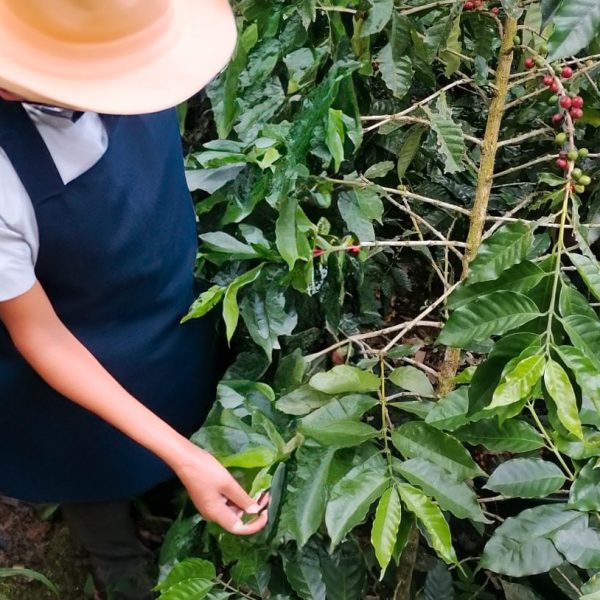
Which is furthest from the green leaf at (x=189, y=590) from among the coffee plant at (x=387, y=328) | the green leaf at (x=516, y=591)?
the green leaf at (x=516, y=591)

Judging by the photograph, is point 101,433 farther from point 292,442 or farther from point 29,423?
point 292,442

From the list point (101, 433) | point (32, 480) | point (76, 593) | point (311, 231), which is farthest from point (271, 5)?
point (76, 593)

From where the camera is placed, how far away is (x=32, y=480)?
1.23 metres

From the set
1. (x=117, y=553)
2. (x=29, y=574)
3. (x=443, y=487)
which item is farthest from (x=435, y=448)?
(x=29, y=574)

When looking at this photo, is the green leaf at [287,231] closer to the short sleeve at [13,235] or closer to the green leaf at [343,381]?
the green leaf at [343,381]

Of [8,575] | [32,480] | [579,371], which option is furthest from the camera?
[8,575]

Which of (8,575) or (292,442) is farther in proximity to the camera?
(8,575)

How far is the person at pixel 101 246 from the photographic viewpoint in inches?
27.5

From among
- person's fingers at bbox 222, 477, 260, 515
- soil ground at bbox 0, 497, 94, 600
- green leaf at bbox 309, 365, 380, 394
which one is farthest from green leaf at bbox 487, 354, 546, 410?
soil ground at bbox 0, 497, 94, 600

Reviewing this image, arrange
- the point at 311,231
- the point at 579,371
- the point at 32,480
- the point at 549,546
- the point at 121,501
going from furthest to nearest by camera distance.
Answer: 1. the point at 121,501
2. the point at 32,480
3. the point at 311,231
4. the point at 549,546
5. the point at 579,371

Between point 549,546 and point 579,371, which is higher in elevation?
point 579,371

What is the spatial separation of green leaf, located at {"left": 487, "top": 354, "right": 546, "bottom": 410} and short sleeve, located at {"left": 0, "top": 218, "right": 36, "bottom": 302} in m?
0.50

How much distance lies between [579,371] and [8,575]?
144 cm

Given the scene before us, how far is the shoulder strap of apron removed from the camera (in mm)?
737
